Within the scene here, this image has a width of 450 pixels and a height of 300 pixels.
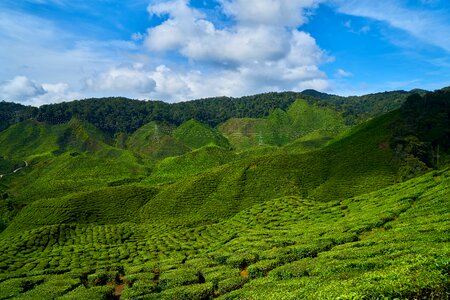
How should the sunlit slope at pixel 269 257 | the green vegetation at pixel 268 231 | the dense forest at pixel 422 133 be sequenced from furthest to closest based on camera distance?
the dense forest at pixel 422 133 < the green vegetation at pixel 268 231 < the sunlit slope at pixel 269 257

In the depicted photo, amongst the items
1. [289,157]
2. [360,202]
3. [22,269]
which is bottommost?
[22,269]

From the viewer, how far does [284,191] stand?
440 ft

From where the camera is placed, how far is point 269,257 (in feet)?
157

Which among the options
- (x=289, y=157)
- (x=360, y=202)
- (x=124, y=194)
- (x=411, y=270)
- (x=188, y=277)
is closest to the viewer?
(x=411, y=270)

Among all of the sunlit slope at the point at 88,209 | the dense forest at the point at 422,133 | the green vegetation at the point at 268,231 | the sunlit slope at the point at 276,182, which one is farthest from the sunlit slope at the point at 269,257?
the dense forest at the point at 422,133

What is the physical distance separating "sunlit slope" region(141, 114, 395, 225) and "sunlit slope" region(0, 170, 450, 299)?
937 inches

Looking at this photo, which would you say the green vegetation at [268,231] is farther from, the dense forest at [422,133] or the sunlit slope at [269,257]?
the dense forest at [422,133]

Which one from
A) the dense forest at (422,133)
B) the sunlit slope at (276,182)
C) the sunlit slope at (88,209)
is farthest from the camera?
the dense forest at (422,133)

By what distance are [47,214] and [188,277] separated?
10834 centimetres

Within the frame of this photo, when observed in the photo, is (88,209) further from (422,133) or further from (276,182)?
(422,133)

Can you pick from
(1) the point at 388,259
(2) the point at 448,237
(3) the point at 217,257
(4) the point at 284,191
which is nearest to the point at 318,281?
(1) the point at 388,259

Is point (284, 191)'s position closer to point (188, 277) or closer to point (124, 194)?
point (124, 194)

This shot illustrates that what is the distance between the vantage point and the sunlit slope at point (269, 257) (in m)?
25.5

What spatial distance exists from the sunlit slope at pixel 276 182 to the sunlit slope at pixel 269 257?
2379cm
